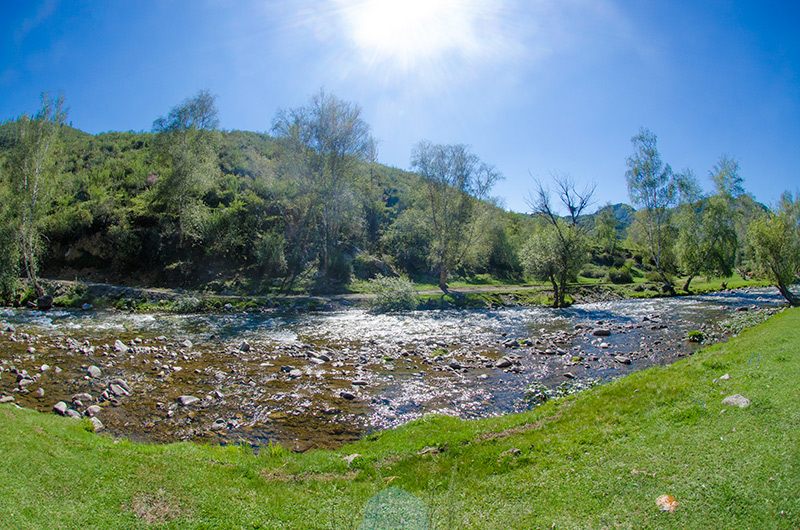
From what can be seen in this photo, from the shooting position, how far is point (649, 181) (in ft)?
144

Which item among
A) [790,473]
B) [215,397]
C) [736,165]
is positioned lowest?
[215,397]

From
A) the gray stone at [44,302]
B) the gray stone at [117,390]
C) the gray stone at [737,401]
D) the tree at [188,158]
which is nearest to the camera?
the gray stone at [737,401]

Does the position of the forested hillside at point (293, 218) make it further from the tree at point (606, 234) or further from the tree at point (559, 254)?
the tree at point (606, 234)

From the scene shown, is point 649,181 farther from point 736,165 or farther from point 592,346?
point 592,346

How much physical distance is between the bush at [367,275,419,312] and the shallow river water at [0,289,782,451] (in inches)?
187

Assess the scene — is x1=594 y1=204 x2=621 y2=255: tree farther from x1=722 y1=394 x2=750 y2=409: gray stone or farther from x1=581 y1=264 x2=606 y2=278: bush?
x1=722 y1=394 x2=750 y2=409: gray stone

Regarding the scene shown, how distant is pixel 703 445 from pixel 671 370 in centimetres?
591

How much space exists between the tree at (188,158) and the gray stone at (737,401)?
41.4 m

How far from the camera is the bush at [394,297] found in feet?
102

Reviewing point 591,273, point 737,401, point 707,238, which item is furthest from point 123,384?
point 591,273

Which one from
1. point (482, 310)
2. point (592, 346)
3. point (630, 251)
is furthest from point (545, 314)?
point (630, 251)

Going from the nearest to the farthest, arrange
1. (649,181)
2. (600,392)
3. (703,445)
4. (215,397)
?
(703,445)
(600,392)
(215,397)
(649,181)

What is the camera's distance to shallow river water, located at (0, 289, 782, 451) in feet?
33.2

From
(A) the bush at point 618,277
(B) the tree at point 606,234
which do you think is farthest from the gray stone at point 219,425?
(B) the tree at point 606,234
